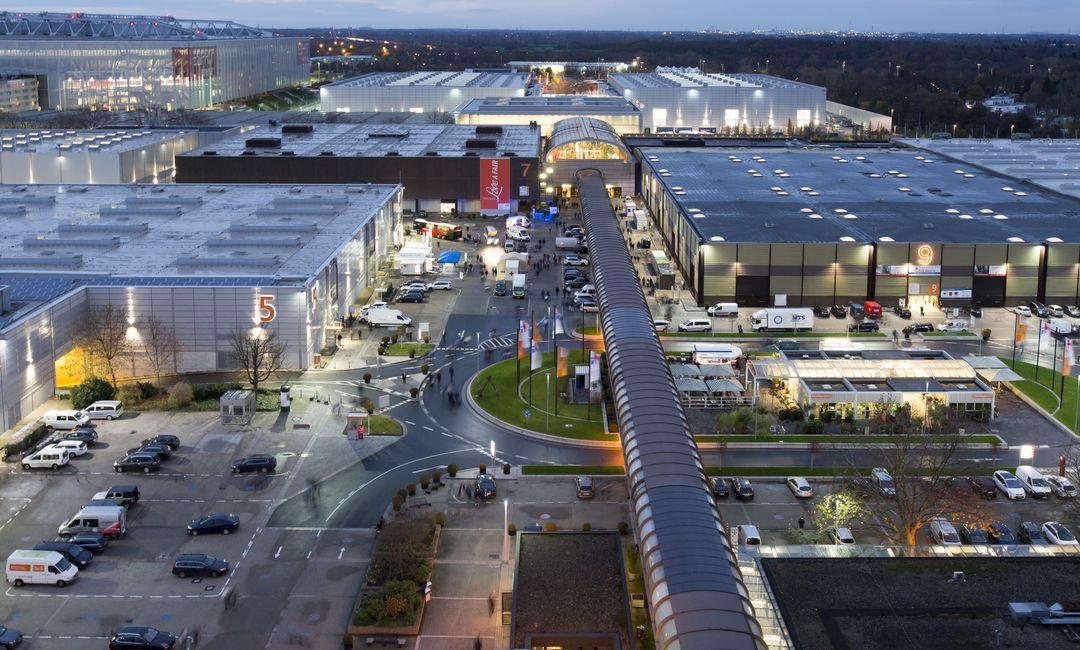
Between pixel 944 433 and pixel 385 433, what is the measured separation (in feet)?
42.1

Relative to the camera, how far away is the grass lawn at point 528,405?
2773 centimetres

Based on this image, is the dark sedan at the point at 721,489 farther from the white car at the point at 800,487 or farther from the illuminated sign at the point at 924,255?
the illuminated sign at the point at 924,255

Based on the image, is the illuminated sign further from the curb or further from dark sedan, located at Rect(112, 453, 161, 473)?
dark sedan, located at Rect(112, 453, 161, 473)

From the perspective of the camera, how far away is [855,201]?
47.8 meters

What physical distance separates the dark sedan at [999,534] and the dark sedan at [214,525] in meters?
13.9

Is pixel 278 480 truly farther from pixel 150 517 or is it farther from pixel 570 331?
pixel 570 331

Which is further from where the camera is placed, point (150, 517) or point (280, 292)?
point (280, 292)

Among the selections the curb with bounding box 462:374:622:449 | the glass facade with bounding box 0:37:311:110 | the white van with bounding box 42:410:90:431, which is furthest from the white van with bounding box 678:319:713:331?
the glass facade with bounding box 0:37:311:110

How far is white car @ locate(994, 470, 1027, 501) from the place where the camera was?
2347cm

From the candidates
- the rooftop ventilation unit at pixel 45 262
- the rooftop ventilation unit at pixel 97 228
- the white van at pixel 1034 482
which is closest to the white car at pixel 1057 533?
the white van at pixel 1034 482

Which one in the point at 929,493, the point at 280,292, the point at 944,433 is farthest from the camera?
the point at 280,292

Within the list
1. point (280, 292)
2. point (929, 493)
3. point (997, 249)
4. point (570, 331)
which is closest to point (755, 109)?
point (997, 249)

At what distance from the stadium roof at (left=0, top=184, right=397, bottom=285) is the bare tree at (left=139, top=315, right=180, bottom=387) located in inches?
51.7

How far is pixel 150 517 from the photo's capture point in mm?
22734
